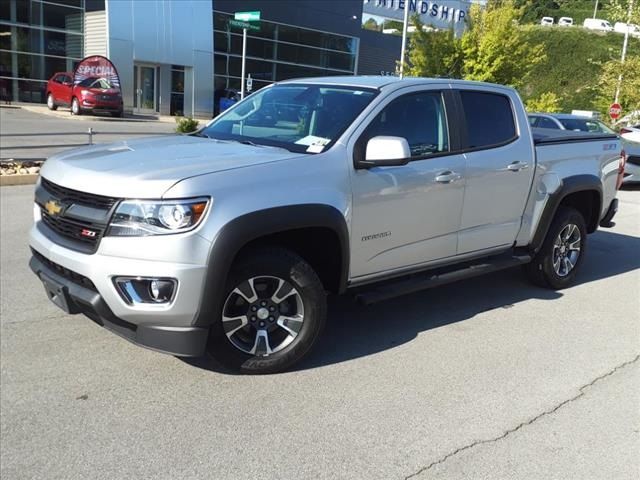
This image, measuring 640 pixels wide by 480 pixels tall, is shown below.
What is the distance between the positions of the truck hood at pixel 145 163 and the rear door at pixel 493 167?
1.71 meters

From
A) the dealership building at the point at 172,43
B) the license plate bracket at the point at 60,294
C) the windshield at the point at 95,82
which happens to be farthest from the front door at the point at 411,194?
the dealership building at the point at 172,43

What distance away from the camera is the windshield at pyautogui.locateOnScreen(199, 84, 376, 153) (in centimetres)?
418

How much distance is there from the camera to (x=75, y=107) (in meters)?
26.2

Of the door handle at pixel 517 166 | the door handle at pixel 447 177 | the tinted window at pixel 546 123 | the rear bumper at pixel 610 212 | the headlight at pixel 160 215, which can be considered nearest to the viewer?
the headlight at pixel 160 215

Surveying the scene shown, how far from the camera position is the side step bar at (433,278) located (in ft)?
14.1

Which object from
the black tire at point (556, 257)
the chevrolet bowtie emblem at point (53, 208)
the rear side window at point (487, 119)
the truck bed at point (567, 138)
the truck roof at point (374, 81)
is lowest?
the black tire at point (556, 257)

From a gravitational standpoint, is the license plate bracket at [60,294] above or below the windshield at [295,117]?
below

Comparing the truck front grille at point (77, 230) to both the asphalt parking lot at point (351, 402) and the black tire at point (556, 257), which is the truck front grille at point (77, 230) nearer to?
the asphalt parking lot at point (351, 402)

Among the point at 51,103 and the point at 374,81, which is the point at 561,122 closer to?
the point at 374,81

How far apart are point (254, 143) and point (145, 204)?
1.23m

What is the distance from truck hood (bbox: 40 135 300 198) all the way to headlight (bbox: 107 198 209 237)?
2.3 inches

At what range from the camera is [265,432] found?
3301 millimetres

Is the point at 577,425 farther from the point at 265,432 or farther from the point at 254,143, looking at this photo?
the point at 254,143

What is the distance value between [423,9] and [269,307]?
42504 mm
